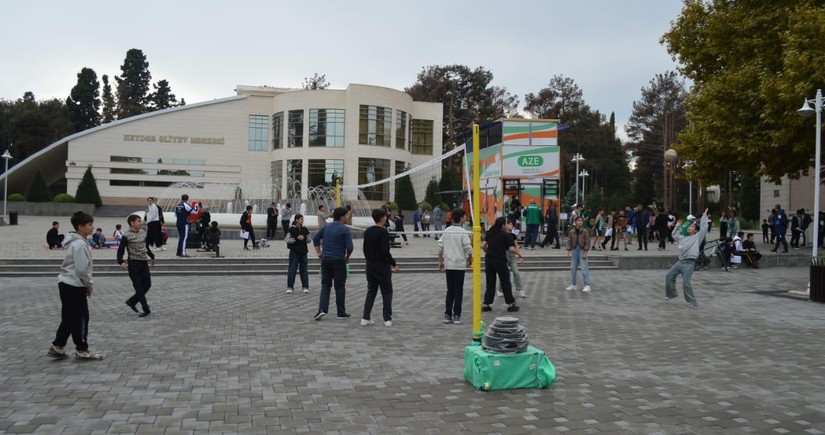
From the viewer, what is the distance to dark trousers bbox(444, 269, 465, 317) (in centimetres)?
962

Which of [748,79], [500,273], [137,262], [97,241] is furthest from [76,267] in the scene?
[748,79]

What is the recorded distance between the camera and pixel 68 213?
4591 centimetres

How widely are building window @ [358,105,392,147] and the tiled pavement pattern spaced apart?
39.2 metres

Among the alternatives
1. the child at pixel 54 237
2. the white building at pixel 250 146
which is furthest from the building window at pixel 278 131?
the child at pixel 54 237

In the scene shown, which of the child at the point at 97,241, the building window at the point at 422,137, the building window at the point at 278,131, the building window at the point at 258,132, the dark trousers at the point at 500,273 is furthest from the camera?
the building window at the point at 422,137

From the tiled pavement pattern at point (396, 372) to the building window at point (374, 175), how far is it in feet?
126

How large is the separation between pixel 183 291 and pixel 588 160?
5550 centimetres

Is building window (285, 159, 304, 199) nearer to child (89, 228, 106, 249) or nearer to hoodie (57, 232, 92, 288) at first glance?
child (89, 228, 106, 249)

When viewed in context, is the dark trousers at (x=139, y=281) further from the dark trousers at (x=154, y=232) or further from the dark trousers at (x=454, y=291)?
the dark trousers at (x=154, y=232)

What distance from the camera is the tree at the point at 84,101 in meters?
73.9

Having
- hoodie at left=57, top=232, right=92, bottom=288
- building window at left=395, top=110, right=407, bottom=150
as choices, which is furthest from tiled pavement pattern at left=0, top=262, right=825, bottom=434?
building window at left=395, top=110, right=407, bottom=150

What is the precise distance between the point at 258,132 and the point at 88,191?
13946 mm

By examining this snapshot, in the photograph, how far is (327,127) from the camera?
164 ft

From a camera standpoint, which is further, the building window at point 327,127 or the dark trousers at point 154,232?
the building window at point 327,127
